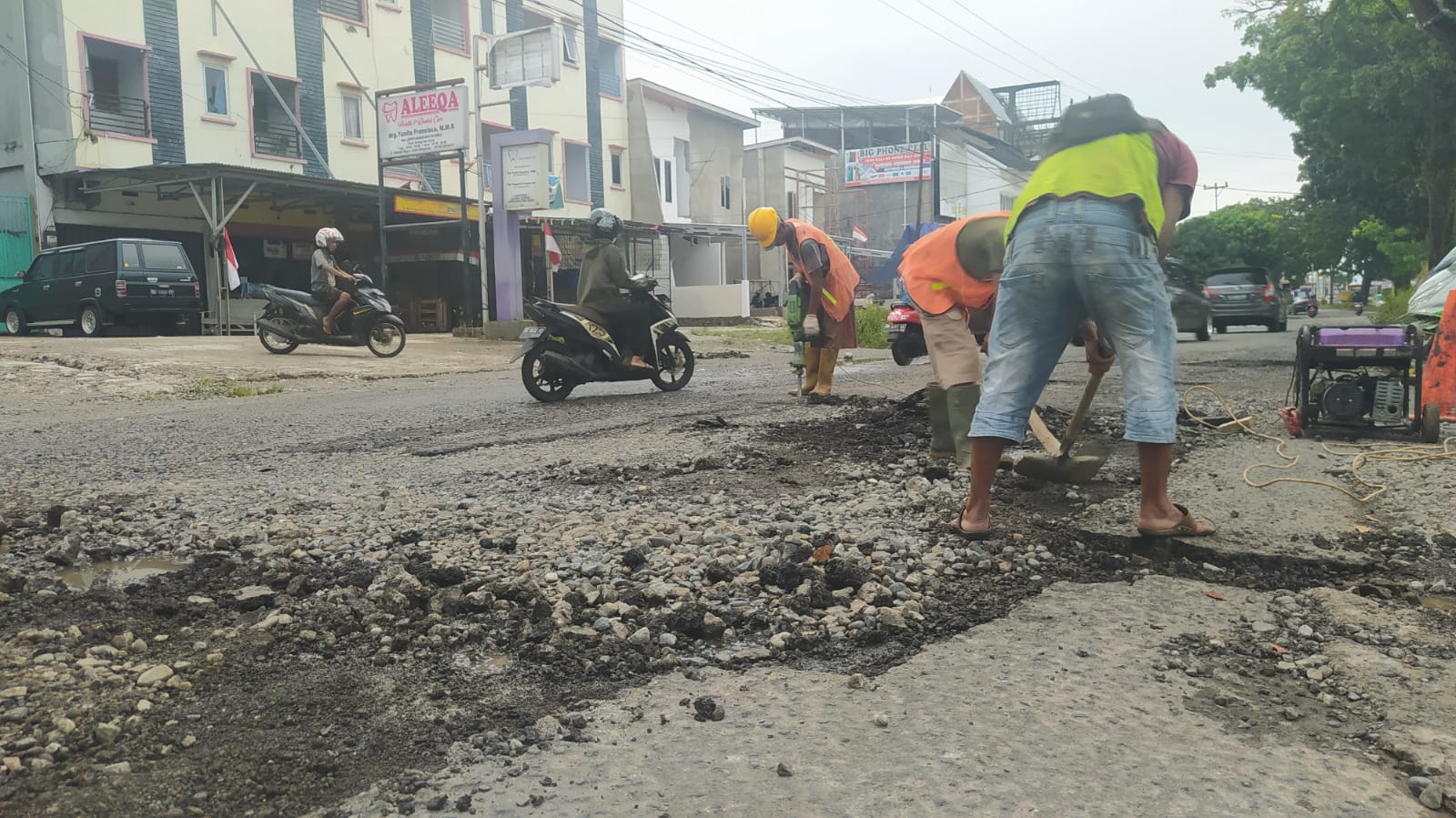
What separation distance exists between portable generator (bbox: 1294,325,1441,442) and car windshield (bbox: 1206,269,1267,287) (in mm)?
20119

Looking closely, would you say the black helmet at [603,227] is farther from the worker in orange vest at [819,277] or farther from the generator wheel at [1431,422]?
the generator wheel at [1431,422]

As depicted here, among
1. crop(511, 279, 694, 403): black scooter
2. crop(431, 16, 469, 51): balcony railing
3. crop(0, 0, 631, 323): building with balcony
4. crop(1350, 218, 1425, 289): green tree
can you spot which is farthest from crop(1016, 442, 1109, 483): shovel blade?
crop(1350, 218, 1425, 289): green tree

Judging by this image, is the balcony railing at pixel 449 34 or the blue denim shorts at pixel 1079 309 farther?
the balcony railing at pixel 449 34

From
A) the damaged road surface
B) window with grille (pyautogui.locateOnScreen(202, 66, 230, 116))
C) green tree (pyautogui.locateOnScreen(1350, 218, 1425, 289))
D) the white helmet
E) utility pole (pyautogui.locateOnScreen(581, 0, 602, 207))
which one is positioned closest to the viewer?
the damaged road surface

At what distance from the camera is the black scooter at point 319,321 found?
1432 cm

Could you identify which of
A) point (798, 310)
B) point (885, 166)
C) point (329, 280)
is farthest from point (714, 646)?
point (885, 166)

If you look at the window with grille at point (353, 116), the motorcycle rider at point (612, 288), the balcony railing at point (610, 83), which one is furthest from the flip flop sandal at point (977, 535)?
the balcony railing at point (610, 83)

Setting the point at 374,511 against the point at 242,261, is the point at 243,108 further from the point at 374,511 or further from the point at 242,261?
→ the point at 374,511

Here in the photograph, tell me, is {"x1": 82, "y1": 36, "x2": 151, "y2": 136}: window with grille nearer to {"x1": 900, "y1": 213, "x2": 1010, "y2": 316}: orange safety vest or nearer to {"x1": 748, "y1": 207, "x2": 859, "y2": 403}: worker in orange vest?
{"x1": 748, "y1": 207, "x2": 859, "y2": 403}: worker in orange vest

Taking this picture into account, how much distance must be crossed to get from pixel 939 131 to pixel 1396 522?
183ft

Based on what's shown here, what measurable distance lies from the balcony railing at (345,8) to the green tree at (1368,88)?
20041 millimetres

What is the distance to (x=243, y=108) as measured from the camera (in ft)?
72.6

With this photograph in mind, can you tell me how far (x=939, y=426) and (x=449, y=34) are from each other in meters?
25.0

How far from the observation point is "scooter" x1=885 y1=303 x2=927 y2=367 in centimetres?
1419
